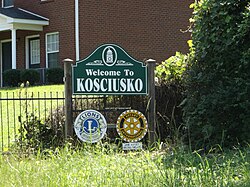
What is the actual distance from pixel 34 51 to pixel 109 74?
55.9 feet

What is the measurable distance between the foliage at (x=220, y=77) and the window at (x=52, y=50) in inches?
621

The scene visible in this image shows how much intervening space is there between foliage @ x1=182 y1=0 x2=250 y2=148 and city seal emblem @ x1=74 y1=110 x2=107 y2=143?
152 centimetres

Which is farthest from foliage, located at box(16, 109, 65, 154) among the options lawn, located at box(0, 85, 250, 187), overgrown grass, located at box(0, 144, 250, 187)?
overgrown grass, located at box(0, 144, 250, 187)

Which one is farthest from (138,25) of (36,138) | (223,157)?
(223,157)

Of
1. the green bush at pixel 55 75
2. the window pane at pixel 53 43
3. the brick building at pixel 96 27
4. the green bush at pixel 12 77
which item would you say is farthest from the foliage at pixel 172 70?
the window pane at pixel 53 43

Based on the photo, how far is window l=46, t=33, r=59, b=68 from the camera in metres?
25.5

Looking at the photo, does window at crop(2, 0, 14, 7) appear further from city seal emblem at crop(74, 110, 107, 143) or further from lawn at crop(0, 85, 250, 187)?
lawn at crop(0, 85, 250, 187)

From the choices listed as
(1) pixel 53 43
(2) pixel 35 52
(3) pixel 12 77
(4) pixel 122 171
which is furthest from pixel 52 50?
(4) pixel 122 171

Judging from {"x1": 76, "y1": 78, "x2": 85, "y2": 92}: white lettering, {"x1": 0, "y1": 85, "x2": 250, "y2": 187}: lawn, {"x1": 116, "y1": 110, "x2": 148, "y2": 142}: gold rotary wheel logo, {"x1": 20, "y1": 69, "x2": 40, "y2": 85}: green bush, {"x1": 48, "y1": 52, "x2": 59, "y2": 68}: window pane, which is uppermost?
{"x1": 48, "y1": 52, "x2": 59, "y2": 68}: window pane

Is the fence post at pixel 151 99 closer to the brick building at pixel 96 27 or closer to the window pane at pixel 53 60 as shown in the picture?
the brick building at pixel 96 27

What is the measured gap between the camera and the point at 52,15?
25.6 metres

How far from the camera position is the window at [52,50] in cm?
2545

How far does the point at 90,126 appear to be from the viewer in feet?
32.9

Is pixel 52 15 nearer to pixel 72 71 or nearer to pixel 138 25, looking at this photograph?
pixel 138 25
